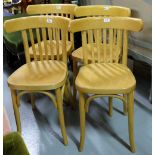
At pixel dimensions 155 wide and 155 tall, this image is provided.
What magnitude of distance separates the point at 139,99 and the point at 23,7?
105 inches

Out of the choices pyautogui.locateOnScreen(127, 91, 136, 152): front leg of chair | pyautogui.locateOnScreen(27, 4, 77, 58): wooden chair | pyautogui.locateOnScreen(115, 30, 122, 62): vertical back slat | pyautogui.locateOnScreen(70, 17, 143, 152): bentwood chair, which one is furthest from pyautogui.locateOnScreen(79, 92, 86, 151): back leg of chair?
pyautogui.locateOnScreen(27, 4, 77, 58): wooden chair

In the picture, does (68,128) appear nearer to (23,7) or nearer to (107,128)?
(107,128)

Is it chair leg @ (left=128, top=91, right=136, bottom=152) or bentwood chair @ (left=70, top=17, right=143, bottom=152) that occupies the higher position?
bentwood chair @ (left=70, top=17, right=143, bottom=152)

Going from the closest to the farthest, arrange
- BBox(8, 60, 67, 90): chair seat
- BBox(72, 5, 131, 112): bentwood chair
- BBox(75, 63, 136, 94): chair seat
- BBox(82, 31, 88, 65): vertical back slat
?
BBox(75, 63, 136, 94): chair seat → BBox(8, 60, 67, 90): chair seat → BBox(82, 31, 88, 65): vertical back slat → BBox(72, 5, 131, 112): bentwood chair

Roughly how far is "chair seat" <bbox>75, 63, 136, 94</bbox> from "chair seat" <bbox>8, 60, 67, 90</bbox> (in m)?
0.16

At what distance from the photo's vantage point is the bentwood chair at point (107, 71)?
1.67 m

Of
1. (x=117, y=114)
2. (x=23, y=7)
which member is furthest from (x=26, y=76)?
(x=23, y=7)

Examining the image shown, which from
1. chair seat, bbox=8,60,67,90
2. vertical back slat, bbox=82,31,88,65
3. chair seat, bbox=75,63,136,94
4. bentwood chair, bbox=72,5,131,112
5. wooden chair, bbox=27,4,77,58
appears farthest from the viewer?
wooden chair, bbox=27,4,77,58

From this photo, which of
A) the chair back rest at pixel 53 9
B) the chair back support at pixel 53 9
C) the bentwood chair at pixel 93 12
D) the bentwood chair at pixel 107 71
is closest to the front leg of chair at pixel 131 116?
the bentwood chair at pixel 107 71

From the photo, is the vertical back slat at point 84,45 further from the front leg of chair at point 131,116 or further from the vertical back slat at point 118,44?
the front leg of chair at point 131,116

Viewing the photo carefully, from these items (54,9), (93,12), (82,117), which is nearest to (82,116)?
(82,117)

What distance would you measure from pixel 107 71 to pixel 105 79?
0.13 m

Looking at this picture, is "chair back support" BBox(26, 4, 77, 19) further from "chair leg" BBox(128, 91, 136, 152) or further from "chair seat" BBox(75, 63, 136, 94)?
"chair leg" BBox(128, 91, 136, 152)

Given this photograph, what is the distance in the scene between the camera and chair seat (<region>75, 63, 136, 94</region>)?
1.64m
